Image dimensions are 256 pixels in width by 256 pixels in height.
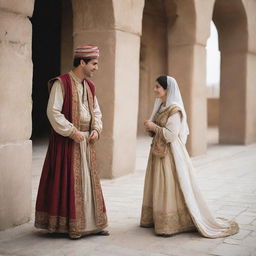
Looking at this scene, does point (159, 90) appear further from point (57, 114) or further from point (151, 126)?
point (57, 114)

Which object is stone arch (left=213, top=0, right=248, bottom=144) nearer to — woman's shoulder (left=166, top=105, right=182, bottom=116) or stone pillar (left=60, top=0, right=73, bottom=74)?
stone pillar (left=60, top=0, right=73, bottom=74)

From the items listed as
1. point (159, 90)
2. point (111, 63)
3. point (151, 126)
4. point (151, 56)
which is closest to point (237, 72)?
point (151, 56)

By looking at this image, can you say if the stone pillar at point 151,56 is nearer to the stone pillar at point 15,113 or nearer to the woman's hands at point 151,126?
the stone pillar at point 15,113

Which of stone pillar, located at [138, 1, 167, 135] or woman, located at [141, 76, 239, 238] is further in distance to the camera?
stone pillar, located at [138, 1, 167, 135]

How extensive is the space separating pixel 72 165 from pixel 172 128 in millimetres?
1069

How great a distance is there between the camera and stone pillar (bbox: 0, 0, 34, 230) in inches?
183

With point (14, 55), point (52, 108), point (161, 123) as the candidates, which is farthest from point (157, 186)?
point (14, 55)

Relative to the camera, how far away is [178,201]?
15.2 feet

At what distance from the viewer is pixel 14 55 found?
4.76 meters

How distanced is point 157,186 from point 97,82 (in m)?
3.42

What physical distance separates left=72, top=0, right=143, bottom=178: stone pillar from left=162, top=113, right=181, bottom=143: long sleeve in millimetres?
3042

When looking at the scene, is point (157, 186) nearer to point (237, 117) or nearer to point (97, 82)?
point (97, 82)

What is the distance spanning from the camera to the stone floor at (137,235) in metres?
4.10

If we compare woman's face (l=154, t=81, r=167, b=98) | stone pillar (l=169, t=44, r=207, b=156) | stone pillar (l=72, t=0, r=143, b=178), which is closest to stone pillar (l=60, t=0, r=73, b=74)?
stone pillar (l=169, t=44, r=207, b=156)
